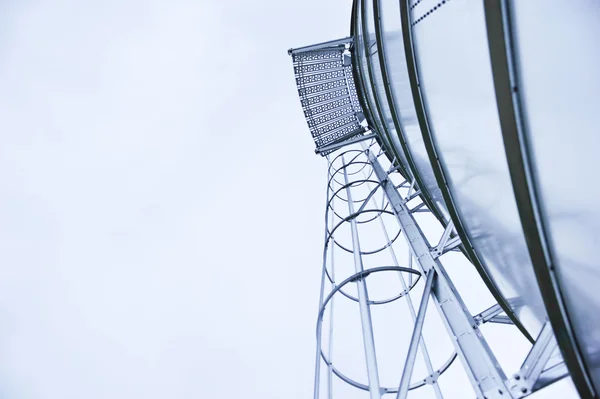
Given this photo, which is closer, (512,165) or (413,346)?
(512,165)

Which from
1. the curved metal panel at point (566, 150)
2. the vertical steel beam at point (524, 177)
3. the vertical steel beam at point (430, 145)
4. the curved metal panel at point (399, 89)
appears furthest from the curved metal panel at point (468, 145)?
the curved metal panel at point (399, 89)

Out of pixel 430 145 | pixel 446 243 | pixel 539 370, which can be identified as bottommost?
pixel 539 370

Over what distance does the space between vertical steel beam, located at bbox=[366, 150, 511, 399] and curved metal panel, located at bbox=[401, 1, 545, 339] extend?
0.69m

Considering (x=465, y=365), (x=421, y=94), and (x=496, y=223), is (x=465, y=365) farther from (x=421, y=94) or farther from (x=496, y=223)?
(x=421, y=94)

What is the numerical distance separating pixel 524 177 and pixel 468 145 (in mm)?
1156

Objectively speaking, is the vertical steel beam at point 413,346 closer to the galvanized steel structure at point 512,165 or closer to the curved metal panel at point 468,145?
the galvanized steel structure at point 512,165

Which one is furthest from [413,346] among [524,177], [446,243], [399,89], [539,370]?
[399,89]

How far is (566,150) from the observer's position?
2891 millimetres

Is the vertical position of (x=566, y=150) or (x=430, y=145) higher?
(x=430, y=145)

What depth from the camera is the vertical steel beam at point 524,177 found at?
10.3 ft

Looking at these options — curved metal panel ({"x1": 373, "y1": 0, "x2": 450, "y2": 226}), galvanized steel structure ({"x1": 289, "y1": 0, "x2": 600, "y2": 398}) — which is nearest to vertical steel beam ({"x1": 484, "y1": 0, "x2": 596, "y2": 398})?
galvanized steel structure ({"x1": 289, "y1": 0, "x2": 600, "y2": 398})

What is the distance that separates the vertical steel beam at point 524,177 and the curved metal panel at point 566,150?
0.01 meters

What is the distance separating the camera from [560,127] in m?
2.88

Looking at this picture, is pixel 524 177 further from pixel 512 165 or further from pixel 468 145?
pixel 468 145
